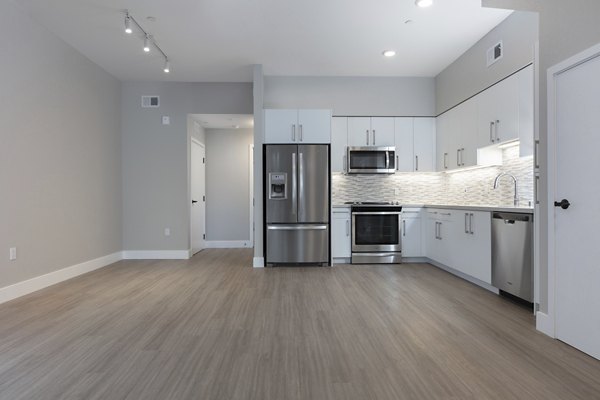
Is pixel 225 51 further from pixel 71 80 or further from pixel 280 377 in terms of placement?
pixel 280 377

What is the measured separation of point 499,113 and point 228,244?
5145 mm

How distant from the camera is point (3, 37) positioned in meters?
3.13

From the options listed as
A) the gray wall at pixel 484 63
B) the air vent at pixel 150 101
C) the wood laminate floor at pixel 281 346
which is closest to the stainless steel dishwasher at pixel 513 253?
the wood laminate floor at pixel 281 346

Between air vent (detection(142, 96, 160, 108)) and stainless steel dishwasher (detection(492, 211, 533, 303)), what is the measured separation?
512 centimetres

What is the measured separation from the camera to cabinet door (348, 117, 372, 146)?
5.25 m

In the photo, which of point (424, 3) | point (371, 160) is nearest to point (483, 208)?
point (371, 160)

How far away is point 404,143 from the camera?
17.3 feet

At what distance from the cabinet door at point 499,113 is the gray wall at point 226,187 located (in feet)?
14.1

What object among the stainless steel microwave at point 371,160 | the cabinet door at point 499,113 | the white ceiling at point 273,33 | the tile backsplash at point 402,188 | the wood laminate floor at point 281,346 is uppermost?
the white ceiling at point 273,33

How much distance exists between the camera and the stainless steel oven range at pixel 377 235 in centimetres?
493

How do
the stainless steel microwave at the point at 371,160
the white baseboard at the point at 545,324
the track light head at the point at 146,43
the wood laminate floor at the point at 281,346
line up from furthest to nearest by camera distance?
the stainless steel microwave at the point at 371,160 < the track light head at the point at 146,43 < the white baseboard at the point at 545,324 < the wood laminate floor at the point at 281,346

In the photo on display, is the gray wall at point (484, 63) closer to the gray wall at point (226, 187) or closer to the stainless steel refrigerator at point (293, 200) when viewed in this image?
the stainless steel refrigerator at point (293, 200)

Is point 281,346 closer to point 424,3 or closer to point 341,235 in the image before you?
point 341,235

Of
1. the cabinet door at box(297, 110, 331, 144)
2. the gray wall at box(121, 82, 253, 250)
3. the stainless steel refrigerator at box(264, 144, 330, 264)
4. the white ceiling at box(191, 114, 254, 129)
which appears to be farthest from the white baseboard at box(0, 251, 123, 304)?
the cabinet door at box(297, 110, 331, 144)
